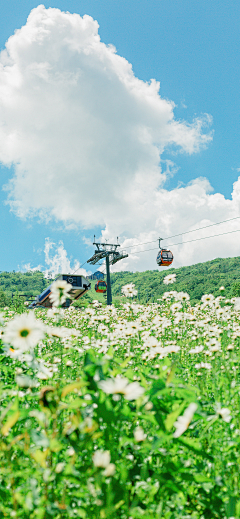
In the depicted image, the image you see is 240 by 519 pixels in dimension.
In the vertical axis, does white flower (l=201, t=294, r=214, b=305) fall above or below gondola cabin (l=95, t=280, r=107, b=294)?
below

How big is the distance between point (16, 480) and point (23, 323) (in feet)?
2.62

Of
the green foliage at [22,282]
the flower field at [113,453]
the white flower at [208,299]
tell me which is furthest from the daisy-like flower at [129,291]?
the green foliage at [22,282]

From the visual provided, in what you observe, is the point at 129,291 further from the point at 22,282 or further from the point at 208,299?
the point at 22,282

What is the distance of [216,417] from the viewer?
1.59 m

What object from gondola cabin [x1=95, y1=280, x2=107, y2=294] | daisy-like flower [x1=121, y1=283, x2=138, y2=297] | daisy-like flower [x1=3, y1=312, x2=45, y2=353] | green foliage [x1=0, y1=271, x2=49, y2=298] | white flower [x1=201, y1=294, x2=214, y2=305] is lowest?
daisy-like flower [x1=3, y1=312, x2=45, y2=353]

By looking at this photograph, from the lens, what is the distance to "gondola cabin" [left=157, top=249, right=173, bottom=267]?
24.2 m

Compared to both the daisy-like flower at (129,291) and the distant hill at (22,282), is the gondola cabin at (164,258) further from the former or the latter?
the distant hill at (22,282)

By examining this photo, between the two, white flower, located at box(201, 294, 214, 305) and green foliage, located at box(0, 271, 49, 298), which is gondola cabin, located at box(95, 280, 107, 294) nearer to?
white flower, located at box(201, 294, 214, 305)


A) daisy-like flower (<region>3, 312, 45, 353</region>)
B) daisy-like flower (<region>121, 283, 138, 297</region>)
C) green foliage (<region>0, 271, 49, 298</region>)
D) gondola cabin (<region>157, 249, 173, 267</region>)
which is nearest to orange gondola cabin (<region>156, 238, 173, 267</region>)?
gondola cabin (<region>157, 249, 173, 267</region>)

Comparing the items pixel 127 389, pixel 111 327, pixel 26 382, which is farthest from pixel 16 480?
pixel 111 327

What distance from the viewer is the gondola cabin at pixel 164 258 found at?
2423cm

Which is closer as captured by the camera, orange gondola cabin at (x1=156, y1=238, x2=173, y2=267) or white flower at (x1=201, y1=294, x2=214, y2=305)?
white flower at (x1=201, y1=294, x2=214, y2=305)

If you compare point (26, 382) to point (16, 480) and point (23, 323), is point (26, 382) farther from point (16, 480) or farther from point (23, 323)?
point (16, 480)

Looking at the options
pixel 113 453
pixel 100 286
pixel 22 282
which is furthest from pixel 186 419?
pixel 22 282
